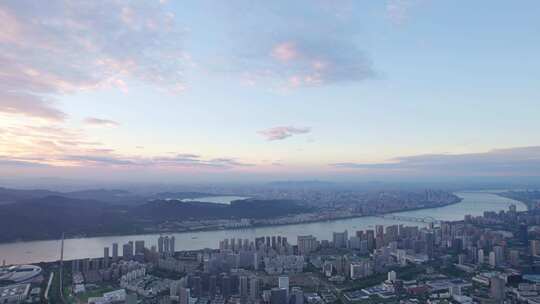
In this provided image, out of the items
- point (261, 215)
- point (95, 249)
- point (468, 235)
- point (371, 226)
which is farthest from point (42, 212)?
point (468, 235)

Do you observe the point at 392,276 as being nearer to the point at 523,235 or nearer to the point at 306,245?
the point at 306,245

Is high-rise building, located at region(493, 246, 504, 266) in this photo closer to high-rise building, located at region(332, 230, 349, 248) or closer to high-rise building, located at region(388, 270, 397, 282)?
high-rise building, located at region(388, 270, 397, 282)

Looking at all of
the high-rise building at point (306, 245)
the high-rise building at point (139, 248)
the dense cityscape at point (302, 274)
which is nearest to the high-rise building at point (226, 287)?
the dense cityscape at point (302, 274)

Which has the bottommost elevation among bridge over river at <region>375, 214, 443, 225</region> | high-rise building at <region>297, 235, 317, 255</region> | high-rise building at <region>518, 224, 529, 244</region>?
bridge over river at <region>375, 214, 443, 225</region>

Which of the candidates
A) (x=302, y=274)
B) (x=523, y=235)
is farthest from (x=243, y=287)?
(x=523, y=235)

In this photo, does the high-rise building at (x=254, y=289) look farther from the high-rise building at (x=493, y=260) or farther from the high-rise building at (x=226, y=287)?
the high-rise building at (x=493, y=260)

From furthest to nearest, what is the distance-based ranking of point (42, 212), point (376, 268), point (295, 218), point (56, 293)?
point (295, 218), point (42, 212), point (376, 268), point (56, 293)

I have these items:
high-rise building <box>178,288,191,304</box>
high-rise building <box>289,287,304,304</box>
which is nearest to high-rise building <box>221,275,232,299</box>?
high-rise building <box>178,288,191,304</box>

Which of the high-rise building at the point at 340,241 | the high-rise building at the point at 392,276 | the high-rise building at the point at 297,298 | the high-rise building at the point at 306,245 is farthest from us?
the high-rise building at the point at 340,241

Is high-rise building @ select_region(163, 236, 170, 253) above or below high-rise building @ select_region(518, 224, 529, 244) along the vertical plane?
above

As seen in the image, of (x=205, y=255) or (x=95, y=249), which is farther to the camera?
(x=95, y=249)

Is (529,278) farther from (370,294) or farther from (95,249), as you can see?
(95,249)
